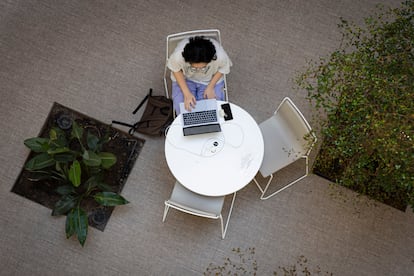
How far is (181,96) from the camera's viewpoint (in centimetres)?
318

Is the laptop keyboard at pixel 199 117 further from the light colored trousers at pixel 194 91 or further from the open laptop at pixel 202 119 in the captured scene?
the light colored trousers at pixel 194 91

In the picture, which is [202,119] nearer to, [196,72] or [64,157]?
[196,72]

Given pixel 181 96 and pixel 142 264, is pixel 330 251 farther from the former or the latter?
pixel 181 96

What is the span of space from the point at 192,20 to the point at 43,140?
1752 mm

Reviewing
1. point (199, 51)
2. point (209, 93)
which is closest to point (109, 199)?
point (209, 93)

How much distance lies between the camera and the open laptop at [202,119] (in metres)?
2.91

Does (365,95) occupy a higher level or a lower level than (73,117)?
higher

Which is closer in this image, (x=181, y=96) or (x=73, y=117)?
(x=181, y=96)

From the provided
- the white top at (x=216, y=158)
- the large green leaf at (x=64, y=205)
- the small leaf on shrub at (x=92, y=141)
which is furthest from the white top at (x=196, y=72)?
the large green leaf at (x=64, y=205)

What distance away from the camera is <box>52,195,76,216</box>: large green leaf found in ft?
10.3

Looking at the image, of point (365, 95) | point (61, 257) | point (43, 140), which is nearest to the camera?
point (365, 95)

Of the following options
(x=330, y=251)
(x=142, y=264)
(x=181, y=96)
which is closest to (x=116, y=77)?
(x=181, y=96)

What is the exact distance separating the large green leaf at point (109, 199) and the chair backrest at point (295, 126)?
4.70 feet

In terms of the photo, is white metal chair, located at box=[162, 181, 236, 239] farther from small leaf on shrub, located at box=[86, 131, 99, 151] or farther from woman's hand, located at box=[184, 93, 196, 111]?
small leaf on shrub, located at box=[86, 131, 99, 151]
